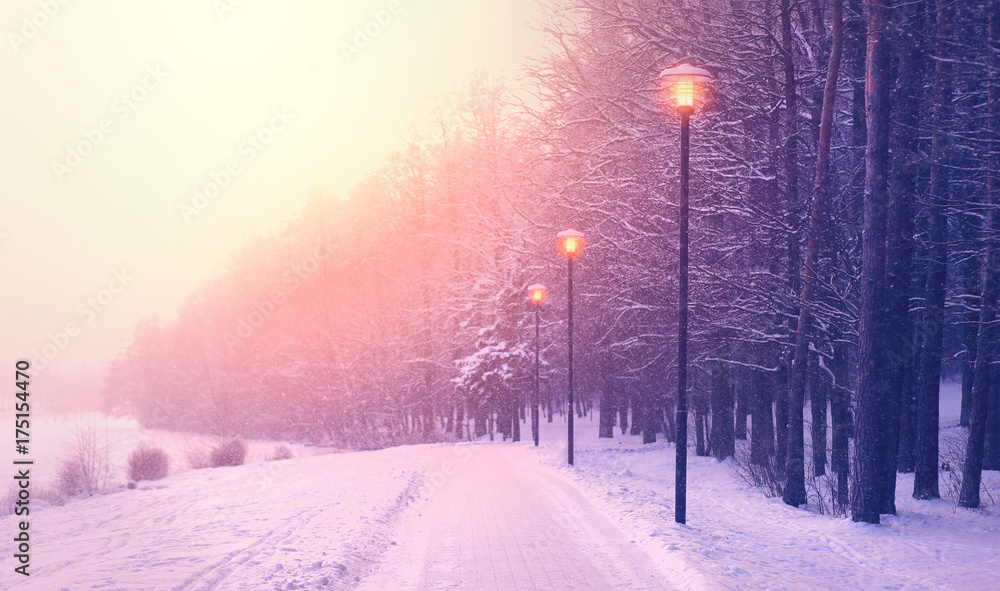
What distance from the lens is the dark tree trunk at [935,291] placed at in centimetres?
1273

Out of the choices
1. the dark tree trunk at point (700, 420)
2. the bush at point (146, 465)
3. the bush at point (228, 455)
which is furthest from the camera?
the bush at point (228, 455)

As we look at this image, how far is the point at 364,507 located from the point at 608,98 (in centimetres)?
1198

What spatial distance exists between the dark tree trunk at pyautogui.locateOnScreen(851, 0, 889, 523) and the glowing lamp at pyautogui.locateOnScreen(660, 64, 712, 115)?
3048mm

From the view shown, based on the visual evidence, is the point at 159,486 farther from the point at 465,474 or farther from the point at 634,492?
the point at 634,492

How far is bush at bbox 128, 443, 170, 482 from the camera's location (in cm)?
2133

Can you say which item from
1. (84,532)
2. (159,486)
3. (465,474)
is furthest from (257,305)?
(84,532)

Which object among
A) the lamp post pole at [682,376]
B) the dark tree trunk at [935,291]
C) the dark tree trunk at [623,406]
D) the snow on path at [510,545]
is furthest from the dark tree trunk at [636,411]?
the lamp post pole at [682,376]

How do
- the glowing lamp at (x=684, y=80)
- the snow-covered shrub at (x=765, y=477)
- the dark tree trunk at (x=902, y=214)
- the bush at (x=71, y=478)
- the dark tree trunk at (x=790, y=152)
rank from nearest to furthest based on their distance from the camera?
the glowing lamp at (x=684, y=80)
the dark tree trunk at (x=902, y=214)
the dark tree trunk at (x=790, y=152)
the snow-covered shrub at (x=765, y=477)
the bush at (x=71, y=478)

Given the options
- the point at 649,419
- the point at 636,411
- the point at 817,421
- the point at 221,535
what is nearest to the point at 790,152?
the point at 817,421

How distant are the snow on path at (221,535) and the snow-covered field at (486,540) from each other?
40mm

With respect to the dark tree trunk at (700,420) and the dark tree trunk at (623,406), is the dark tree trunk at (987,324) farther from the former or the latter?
the dark tree trunk at (623,406)

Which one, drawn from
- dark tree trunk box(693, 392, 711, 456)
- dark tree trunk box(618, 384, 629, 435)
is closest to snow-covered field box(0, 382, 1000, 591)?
dark tree trunk box(693, 392, 711, 456)

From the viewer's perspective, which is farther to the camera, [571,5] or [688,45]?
[571,5]

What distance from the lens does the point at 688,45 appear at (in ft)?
51.7
